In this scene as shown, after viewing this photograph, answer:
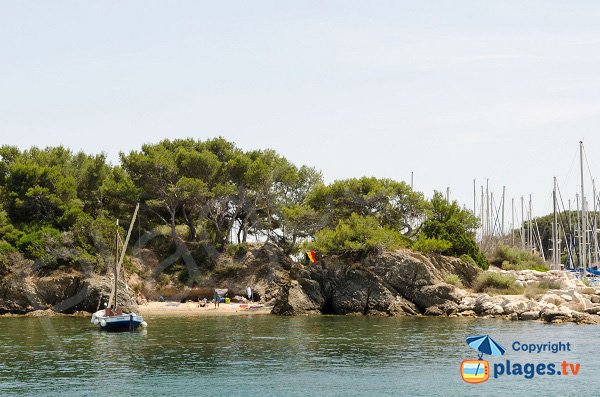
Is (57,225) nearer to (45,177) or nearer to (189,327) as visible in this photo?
(45,177)

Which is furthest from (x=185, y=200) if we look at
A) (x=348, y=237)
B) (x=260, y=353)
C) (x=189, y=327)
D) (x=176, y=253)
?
(x=260, y=353)

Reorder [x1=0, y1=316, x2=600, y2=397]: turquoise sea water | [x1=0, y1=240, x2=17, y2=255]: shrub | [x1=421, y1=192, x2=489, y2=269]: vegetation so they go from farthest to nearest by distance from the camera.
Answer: [x1=421, y1=192, x2=489, y2=269]: vegetation
[x1=0, y1=240, x2=17, y2=255]: shrub
[x1=0, y1=316, x2=600, y2=397]: turquoise sea water

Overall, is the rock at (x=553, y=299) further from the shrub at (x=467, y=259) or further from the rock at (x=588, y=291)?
the shrub at (x=467, y=259)

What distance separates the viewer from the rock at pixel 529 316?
61625 mm

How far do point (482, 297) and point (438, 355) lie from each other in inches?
1019

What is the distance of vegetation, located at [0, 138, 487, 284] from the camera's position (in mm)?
73688

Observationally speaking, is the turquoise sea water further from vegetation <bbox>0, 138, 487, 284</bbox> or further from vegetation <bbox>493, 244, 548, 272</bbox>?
vegetation <bbox>493, 244, 548, 272</bbox>

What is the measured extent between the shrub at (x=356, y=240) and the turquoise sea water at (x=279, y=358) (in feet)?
33.2

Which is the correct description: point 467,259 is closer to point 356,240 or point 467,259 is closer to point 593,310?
point 356,240

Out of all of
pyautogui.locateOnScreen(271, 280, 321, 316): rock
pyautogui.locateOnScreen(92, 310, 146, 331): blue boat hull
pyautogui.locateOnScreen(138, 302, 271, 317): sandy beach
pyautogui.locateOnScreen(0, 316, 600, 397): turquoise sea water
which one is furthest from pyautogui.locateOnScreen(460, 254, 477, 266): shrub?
pyautogui.locateOnScreen(92, 310, 146, 331): blue boat hull

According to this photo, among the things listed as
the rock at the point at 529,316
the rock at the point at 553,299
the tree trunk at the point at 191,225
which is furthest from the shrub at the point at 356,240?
the tree trunk at the point at 191,225

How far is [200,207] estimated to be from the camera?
8469cm

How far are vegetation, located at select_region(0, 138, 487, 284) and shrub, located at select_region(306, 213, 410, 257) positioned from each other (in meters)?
0.10

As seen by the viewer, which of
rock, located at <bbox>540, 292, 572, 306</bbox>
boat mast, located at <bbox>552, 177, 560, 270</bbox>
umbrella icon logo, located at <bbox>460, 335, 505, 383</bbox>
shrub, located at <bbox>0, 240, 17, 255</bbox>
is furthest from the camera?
boat mast, located at <bbox>552, 177, 560, 270</bbox>
